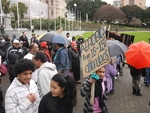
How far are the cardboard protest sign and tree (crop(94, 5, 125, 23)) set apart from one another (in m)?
84.5

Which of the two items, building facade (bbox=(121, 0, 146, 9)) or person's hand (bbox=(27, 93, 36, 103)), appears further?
building facade (bbox=(121, 0, 146, 9))

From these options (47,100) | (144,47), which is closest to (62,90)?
(47,100)

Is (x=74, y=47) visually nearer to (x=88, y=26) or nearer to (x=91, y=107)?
(x=91, y=107)

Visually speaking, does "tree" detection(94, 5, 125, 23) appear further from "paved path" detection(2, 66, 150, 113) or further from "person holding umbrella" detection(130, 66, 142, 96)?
"person holding umbrella" detection(130, 66, 142, 96)

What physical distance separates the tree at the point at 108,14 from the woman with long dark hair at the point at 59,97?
281 feet

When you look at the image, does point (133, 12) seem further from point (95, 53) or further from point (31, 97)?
point (31, 97)

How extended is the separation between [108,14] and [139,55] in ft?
279

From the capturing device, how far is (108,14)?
8912cm

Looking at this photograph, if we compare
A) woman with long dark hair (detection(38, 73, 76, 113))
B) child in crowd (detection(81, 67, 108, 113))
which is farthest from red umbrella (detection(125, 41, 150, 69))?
woman with long dark hair (detection(38, 73, 76, 113))

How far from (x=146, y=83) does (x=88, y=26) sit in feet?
223

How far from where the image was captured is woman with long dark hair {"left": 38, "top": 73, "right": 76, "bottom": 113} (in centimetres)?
265

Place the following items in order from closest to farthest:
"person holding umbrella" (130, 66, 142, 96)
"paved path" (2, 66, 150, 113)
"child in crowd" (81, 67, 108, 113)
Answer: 1. "child in crowd" (81, 67, 108, 113)
2. "paved path" (2, 66, 150, 113)
3. "person holding umbrella" (130, 66, 142, 96)

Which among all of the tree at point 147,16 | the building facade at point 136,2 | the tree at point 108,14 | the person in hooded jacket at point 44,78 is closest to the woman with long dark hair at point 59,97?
the person in hooded jacket at point 44,78

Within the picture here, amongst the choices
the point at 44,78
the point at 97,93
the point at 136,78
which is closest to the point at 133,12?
the point at 136,78
